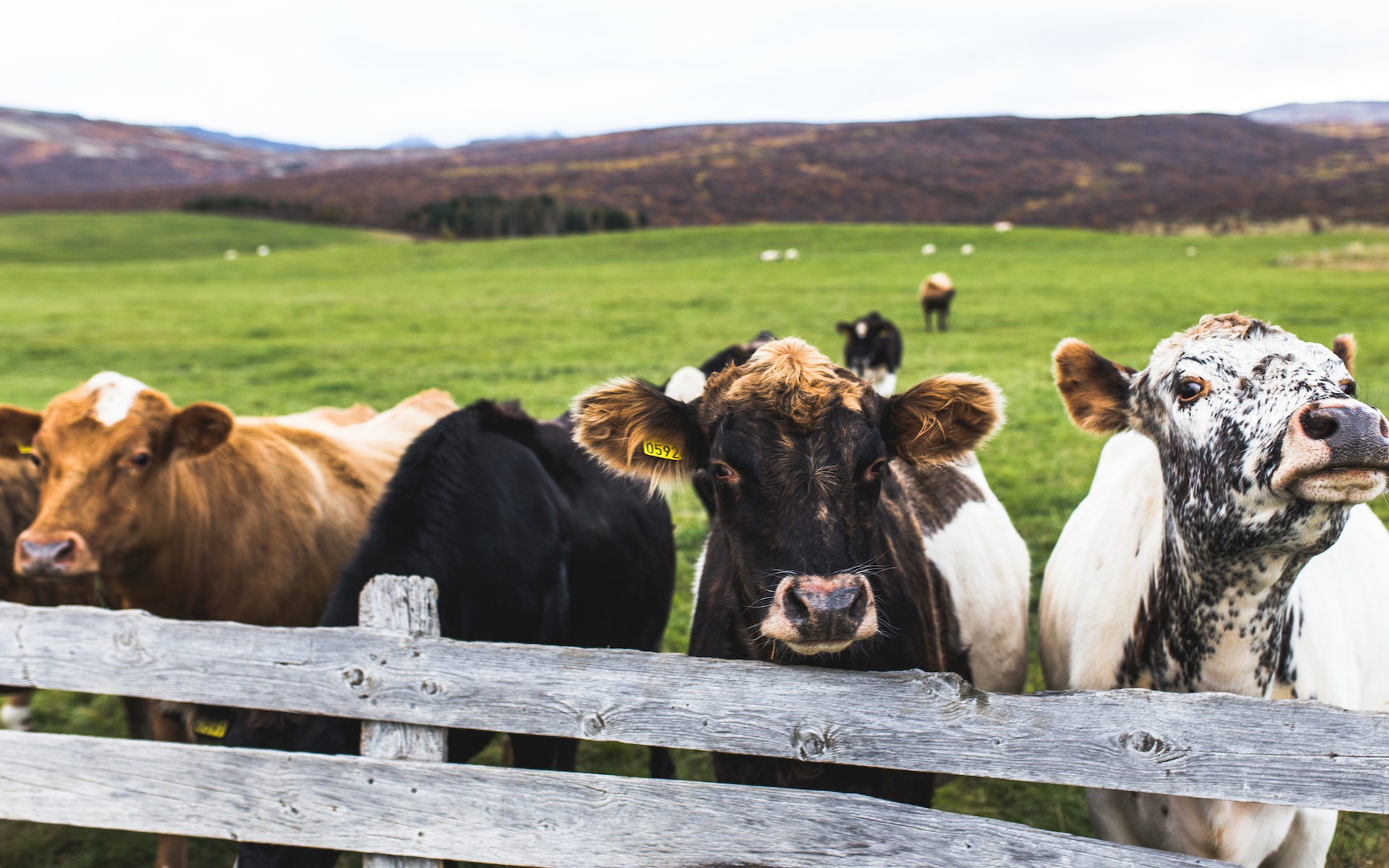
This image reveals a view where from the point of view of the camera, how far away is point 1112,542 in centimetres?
334

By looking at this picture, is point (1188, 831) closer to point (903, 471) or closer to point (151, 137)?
point (903, 471)

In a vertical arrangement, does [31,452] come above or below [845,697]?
above

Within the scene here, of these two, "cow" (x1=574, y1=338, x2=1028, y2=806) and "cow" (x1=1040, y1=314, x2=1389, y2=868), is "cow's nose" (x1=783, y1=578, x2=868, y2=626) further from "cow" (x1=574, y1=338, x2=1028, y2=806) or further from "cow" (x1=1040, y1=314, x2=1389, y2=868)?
"cow" (x1=1040, y1=314, x2=1389, y2=868)

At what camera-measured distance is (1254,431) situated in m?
2.27

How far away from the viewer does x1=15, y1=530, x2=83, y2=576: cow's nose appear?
11.6ft

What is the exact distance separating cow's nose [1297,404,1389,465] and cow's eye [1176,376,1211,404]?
353mm

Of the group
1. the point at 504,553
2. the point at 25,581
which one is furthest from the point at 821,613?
the point at 25,581

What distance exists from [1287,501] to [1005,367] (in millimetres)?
13958

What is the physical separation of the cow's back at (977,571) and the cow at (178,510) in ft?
9.88

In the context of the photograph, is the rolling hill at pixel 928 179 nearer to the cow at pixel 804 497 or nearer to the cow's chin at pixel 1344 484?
the cow at pixel 804 497

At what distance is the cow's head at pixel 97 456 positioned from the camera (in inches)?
144

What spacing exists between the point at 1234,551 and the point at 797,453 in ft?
3.97

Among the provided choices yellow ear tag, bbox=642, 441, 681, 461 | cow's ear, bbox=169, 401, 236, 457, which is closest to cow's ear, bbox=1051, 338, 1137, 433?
yellow ear tag, bbox=642, 441, 681, 461

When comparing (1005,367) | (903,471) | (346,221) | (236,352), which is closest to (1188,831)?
(903,471)
